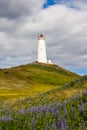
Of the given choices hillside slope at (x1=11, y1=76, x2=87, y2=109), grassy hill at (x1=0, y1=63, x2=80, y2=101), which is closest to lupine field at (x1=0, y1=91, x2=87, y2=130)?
hillside slope at (x1=11, y1=76, x2=87, y2=109)

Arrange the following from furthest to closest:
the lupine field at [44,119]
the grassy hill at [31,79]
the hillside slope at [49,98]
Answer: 1. the grassy hill at [31,79]
2. the hillside slope at [49,98]
3. the lupine field at [44,119]

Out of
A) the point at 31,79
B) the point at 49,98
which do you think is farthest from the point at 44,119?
the point at 31,79

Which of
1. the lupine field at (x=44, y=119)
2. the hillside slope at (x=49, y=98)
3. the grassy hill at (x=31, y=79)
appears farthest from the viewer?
the grassy hill at (x=31, y=79)

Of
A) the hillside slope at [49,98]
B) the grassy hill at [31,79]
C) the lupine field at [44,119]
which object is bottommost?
the lupine field at [44,119]

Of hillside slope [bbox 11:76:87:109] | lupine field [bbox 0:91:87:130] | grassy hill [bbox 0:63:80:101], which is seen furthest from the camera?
grassy hill [bbox 0:63:80:101]

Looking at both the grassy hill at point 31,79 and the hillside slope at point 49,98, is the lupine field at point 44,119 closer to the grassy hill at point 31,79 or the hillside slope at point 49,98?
the hillside slope at point 49,98

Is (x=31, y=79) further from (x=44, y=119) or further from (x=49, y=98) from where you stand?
(x=44, y=119)

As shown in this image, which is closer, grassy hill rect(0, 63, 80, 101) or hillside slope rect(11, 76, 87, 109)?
hillside slope rect(11, 76, 87, 109)

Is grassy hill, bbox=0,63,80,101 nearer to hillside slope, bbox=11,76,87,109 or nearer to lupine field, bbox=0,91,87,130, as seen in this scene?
hillside slope, bbox=11,76,87,109

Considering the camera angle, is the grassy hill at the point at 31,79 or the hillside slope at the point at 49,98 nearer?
the hillside slope at the point at 49,98

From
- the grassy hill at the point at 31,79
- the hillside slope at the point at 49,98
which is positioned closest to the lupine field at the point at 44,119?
the hillside slope at the point at 49,98

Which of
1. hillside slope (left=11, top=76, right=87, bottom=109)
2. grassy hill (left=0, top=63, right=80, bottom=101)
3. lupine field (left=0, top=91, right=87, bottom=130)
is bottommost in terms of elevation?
lupine field (left=0, top=91, right=87, bottom=130)

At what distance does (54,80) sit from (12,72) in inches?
831

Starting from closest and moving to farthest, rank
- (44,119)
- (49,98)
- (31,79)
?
(44,119) → (49,98) → (31,79)
